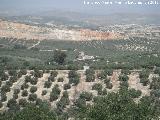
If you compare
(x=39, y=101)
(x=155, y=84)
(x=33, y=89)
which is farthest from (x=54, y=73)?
(x=155, y=84)

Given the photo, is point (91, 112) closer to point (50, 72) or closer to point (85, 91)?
point (85, 91)

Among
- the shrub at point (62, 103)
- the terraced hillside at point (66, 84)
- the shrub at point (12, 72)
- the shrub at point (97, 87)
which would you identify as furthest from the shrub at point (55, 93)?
the shrub at point (12, 72)

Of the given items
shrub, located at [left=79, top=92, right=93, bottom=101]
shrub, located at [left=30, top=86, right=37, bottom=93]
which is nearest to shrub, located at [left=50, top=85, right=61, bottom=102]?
shrub, located at [left=30, top=86, right=37, bottom=93]

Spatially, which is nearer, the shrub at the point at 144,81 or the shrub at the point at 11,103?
the shrub at the point at 11,103

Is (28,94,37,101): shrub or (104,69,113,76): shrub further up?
(104,69,113,76): shrub

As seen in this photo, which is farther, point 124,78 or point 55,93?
point 124,78

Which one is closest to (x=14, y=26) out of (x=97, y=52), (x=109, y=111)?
(x=97, y=52)

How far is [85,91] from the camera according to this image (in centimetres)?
6216

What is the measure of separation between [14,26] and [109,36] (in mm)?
41128

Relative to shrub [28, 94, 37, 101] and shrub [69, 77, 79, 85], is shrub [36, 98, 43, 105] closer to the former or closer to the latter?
shrub [28, 94, 37, 101]

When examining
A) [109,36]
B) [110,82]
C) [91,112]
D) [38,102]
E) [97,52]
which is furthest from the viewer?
[109,36]

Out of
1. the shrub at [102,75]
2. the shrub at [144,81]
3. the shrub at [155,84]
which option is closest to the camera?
the shrub at [155,84]

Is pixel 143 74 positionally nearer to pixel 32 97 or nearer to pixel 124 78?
pixel 124 78

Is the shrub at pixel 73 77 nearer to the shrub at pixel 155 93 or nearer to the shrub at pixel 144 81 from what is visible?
the shrub at pixel 144 81
